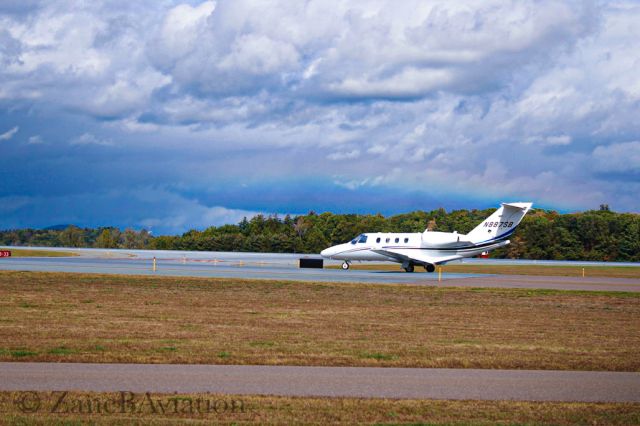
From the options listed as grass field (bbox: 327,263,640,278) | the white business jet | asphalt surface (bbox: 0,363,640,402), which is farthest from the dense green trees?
asphalt surface (bbox: 0,363,640,402)

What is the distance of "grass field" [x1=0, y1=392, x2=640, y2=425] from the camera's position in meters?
9.39

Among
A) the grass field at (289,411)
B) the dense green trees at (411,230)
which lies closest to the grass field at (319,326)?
the grass field at (289,411)

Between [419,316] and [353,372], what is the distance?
10.4m

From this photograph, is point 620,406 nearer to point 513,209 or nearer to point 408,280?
point 408,280

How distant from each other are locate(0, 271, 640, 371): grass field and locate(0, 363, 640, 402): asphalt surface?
0.86 metres

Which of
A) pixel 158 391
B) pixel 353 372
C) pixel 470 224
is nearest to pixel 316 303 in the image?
pixel 353 372

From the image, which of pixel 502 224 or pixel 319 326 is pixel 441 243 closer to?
pixel 502 224

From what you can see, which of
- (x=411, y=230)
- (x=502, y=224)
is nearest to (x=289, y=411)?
(x=502, y=224)

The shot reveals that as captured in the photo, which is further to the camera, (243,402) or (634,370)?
(634,370)

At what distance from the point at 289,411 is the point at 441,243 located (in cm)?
3983

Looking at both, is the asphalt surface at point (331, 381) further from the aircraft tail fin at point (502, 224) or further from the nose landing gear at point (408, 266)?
the nose landing gear at point (408, 266)

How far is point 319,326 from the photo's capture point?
64.8ft

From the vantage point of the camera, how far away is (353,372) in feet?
41.5

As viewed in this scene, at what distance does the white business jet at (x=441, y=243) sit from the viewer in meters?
48.1
